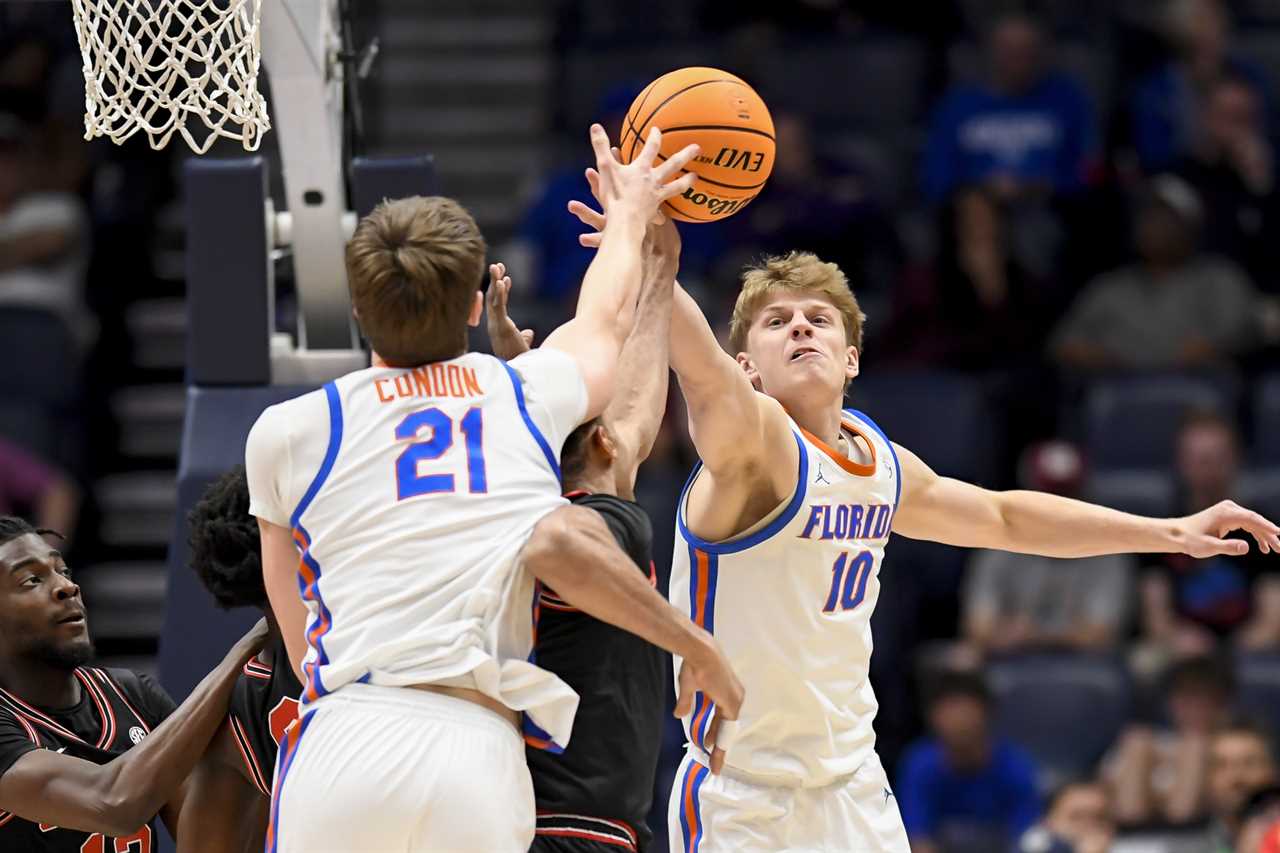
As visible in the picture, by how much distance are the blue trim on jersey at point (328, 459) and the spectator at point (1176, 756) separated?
5.59m

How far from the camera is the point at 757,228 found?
1047cm

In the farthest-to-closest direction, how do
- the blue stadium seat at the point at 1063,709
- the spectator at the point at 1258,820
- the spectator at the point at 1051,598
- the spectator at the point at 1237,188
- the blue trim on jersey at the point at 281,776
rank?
the spectator at the point at 1237,188, the spectator at the point at 1051,598, the blue stadium seat at the point at 1063,709, the spectator at the point at 1258,820, the blue trim on jersey at the point at 281,776

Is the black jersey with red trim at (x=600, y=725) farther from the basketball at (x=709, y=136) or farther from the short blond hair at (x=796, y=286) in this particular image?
the short blond hair at (x=796, y=286)

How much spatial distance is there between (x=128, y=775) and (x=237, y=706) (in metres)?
0.27

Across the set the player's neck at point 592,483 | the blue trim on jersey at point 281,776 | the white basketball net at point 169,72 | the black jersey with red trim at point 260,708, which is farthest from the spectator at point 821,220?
the blue trim on jersey at point 281,776

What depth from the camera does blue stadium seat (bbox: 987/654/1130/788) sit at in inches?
351

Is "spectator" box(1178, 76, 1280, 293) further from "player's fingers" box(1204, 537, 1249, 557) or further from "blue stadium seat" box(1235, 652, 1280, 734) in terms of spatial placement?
"player's fingers" box(1204, 537, 1249, 557)

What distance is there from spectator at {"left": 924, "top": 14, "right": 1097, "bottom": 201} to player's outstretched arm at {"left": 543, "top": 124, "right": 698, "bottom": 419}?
6.59 m

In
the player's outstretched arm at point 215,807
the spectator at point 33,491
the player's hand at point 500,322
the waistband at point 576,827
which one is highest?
the player's hand at point 500,322

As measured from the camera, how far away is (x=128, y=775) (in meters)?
4.30

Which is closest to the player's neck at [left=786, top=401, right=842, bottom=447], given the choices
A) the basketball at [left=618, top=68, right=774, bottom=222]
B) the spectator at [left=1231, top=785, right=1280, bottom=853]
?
the basketball at [left=618, top=68, right=774, bottom=222]

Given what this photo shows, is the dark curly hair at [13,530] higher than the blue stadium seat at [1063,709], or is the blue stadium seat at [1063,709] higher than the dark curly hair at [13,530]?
the dark curly hair at [13,530]

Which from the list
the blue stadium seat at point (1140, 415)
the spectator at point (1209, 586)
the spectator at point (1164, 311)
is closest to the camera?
the spectator at point (1209, 586)

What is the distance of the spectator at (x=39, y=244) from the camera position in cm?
1042
